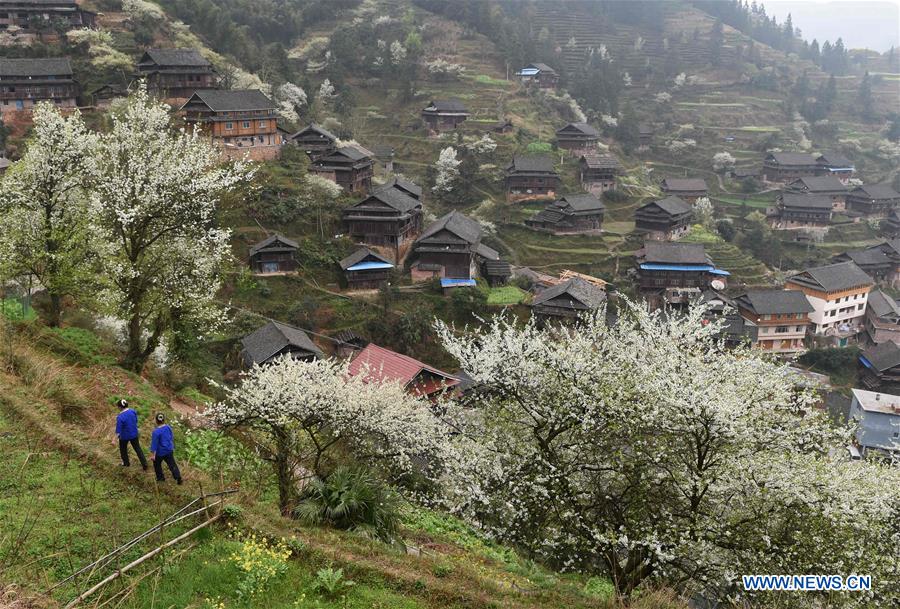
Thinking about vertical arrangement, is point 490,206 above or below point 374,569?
below

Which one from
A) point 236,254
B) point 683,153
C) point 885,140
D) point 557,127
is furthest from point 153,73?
point 885,140

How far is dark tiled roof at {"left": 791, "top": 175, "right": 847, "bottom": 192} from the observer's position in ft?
235

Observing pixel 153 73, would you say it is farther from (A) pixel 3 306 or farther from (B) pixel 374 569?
(B) pixel 374 569

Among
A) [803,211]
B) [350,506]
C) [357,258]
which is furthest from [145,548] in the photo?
[803,211]

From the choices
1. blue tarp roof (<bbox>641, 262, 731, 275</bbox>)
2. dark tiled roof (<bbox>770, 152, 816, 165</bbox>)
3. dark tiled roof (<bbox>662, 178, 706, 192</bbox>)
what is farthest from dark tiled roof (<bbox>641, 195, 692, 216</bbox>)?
dark tiled roof (<bbox>770, 152, 816, 165</bbox>)

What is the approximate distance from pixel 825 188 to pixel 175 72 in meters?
71.6

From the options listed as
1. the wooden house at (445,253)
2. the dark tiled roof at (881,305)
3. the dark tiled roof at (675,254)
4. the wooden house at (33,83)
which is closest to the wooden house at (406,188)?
the wooden house at (445,253)

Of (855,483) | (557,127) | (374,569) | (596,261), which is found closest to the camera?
(374,569)

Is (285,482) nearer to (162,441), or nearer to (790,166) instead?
(162,441)

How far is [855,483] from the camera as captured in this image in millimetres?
11617

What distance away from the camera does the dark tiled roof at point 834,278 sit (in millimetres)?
50969

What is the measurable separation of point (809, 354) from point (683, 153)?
1811 inches

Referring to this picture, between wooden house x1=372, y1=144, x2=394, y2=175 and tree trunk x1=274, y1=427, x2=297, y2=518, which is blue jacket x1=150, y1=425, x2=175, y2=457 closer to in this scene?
tree trunk x1=274, y1=427, x2=297, y2=518

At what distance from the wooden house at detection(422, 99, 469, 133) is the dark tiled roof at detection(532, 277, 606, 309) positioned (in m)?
35.1
